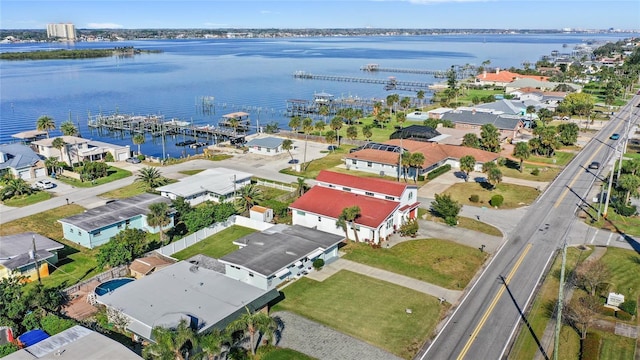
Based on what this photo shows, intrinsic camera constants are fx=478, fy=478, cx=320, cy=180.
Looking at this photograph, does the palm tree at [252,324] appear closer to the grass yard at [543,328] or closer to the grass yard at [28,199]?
the grass yard at [543,328]

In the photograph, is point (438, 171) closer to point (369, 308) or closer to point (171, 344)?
point (369, 308)

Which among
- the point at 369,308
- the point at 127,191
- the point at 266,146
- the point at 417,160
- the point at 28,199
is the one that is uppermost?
the point at 417,160

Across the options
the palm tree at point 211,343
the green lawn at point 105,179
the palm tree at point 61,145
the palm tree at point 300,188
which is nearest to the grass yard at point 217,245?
the palm tree at point 300,188

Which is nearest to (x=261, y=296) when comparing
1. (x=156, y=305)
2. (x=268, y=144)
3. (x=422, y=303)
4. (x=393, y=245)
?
(x=156, y=305)

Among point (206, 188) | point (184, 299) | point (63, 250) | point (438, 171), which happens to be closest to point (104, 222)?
point (63, 250)

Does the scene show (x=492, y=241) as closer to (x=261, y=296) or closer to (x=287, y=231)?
(x=287, y=231)
